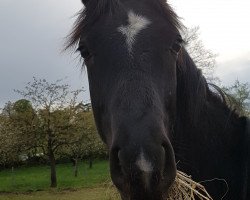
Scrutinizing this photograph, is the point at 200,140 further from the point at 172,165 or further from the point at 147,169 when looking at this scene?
the point at 147,169

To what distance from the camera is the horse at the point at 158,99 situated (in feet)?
9.23

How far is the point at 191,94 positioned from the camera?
381 cm

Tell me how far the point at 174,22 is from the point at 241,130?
1.20m

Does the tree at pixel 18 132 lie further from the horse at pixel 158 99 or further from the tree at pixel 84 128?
the horse at pixel 158 99

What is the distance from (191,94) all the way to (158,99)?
0.81 metres

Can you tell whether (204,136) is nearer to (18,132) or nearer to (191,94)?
(191,94)

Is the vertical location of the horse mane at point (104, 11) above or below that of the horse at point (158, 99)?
above

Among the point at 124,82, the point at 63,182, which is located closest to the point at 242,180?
the point at 124,82

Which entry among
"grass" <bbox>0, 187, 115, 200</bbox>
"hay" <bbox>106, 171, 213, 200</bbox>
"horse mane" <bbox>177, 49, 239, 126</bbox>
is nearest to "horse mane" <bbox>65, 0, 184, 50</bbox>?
"horse mane" <bbox>177, 49, 239, 126</bbox>

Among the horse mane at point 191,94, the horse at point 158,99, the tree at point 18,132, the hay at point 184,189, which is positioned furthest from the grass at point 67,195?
the hay at point 184,189

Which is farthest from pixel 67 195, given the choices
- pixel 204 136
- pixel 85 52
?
pixel 85 52

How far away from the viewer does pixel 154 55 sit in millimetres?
3322

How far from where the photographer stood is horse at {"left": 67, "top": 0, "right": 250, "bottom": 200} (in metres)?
2.81

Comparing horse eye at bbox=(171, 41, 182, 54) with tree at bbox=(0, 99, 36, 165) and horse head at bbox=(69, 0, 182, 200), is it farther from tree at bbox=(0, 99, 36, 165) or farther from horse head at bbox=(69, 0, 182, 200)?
tree at bbox=(0, 99, 36, 165)
